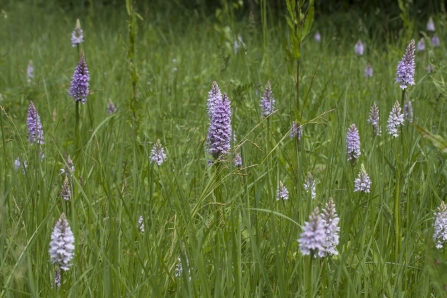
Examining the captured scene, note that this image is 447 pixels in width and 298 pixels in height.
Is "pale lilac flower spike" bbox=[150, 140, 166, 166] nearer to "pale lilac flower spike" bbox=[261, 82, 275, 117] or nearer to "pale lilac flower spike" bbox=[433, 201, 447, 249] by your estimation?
"pale lilac flower spike" bbox=[261, 82, 275, 117]

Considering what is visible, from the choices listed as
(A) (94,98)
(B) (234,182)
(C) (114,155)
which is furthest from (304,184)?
(A) (94,98)

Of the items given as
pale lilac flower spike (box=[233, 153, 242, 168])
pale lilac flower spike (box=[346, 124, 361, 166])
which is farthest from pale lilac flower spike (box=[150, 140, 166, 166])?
pale lilac flower spike (box=[346, 124, 361, 166])

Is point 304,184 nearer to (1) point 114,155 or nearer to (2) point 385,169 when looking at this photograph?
(2) point 385,169

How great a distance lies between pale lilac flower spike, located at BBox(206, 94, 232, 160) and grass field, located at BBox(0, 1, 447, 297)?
0.19 ft

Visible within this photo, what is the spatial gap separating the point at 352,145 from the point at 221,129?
2.07 feet

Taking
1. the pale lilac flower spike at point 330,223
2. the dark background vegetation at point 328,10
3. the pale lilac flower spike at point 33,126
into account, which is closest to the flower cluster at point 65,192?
the pale lilac flower spike at point 33,126

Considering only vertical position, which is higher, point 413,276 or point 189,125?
point 189,125

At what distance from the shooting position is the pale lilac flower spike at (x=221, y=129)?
2117 mm

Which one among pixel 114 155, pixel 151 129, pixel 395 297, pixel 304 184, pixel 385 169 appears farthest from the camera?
pixel 151 129

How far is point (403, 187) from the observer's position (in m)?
2.51

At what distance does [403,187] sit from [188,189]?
2.66 feet

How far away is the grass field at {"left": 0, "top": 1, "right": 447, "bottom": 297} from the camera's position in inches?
69.6

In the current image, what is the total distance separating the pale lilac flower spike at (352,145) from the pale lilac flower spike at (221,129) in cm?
59

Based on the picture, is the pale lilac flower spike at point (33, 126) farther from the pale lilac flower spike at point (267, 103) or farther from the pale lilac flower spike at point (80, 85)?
the pale lilac flower spike at point (267, 103)
